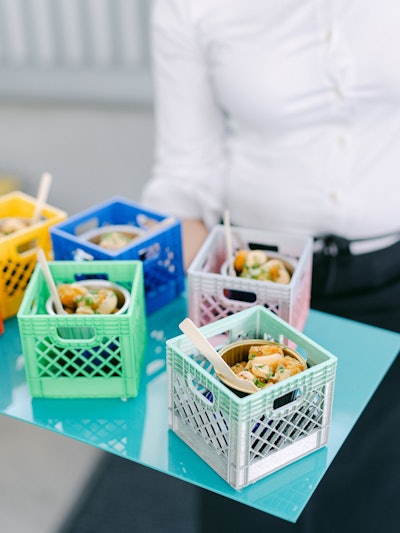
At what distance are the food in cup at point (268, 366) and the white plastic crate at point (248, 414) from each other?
2 centimetres

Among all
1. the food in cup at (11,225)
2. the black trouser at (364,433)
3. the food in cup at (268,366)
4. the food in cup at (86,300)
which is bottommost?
the black trouser at (364,433)

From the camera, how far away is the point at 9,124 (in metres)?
2.61

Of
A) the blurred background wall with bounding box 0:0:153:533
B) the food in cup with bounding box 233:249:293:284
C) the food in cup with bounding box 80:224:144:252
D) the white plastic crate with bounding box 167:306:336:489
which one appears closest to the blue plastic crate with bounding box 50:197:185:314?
the food in cup with bounding box 80:224:144:252

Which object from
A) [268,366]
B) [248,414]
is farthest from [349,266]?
[248,414]

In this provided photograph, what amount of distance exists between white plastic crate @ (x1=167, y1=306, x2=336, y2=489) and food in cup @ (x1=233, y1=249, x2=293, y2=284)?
14 centimetres

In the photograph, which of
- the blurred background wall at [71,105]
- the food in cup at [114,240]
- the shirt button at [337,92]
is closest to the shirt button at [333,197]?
the shirt button at [337,92]

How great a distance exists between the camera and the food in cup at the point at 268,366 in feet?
2.95

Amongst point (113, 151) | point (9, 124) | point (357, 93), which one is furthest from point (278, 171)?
point (9, 124)

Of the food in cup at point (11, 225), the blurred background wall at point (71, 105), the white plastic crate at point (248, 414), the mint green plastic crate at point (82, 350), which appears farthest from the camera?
the blurred background wall at point (71, 105)

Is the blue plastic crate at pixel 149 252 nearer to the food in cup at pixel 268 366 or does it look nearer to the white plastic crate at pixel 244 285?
the white plastic crate at pixel 244 285

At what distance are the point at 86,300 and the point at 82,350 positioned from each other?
83 mm

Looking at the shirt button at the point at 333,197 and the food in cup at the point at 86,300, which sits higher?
the shirt button at the point at 333,197

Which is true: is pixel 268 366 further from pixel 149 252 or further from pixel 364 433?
pixel 364 433

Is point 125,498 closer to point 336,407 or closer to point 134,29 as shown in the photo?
point 336,407
